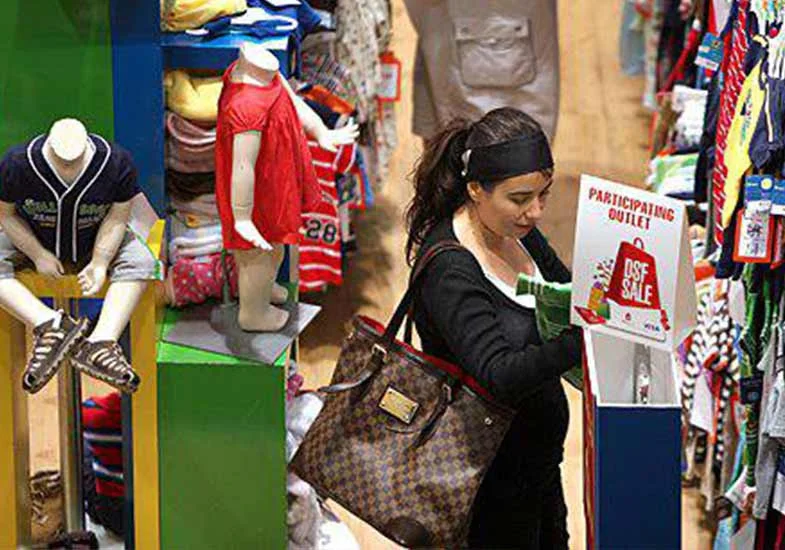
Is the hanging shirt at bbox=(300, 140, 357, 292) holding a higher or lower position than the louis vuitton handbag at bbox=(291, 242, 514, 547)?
lower

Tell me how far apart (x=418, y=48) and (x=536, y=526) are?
12.7 feet

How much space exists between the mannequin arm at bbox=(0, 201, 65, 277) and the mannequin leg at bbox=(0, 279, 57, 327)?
0.06 meters

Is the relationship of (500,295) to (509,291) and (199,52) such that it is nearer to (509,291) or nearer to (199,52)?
(509,291)

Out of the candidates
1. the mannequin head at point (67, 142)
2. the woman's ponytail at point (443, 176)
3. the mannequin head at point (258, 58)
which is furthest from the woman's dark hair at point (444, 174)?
the mannequin head at point (67, 142)

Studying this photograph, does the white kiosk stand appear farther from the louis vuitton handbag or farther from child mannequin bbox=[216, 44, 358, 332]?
child mannequin bbox=[216, 44, 358, 332]

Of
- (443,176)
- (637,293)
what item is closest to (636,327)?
(637,293)

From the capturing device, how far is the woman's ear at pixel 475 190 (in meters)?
4.37

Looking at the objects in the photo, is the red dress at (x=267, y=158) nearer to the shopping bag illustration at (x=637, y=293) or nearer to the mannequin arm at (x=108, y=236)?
the mannequin arm at (x=108, y=236)

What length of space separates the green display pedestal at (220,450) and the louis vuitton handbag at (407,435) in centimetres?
34

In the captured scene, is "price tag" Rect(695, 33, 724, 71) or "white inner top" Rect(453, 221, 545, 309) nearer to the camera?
"white inner top" Rect(453, 221, 545, 309)

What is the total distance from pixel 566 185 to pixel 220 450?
4.30m

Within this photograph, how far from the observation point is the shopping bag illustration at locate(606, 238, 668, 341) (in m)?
3.64

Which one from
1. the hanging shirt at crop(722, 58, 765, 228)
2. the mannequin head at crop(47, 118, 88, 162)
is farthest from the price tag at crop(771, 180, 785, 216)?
the mannequin head at crop(47, 118, 88, 162)

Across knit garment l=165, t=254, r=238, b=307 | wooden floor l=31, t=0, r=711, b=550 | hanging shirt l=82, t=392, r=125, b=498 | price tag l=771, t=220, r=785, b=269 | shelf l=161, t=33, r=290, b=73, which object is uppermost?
shelf l=161, t=33, r=290, b=73
